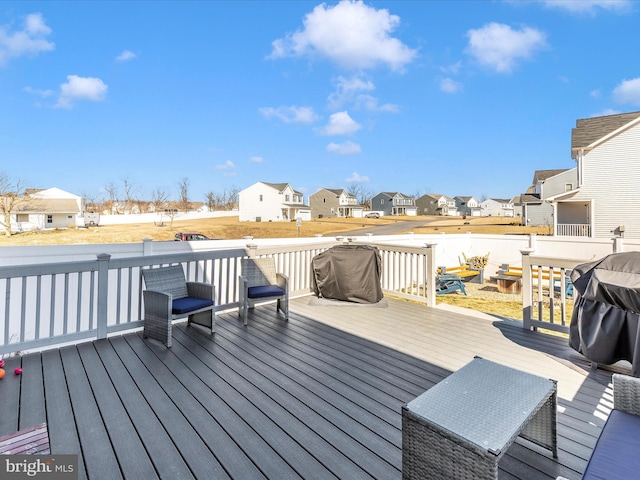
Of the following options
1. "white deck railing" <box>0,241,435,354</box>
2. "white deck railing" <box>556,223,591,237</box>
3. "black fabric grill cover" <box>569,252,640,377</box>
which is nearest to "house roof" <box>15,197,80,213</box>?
"white deck railing" <box>0,241,435,354</box>

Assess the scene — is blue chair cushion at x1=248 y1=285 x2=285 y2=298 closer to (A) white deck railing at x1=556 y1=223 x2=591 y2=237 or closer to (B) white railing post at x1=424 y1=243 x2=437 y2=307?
(B) white railing post at x1=424 y1=243 x2=437 y2=307

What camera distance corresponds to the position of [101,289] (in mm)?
3689

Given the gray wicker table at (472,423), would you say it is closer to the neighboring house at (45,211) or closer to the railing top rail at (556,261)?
the railing top rail at (556,261)

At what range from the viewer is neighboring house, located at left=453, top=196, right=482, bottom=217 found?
66.1m

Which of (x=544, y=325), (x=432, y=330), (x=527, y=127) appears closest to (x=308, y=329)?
(x=432, y=330)

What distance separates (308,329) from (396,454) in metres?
2.42

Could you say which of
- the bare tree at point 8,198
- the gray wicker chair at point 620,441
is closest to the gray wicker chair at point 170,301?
the gray wicker chair at point 620,441

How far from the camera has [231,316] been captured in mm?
4777

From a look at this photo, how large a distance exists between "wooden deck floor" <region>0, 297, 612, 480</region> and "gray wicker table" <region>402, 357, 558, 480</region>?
343mm

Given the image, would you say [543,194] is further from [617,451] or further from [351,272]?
[617,451]

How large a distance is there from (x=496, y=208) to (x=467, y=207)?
20.1 ft

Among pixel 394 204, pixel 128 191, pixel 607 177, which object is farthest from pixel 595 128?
pixel 128 191

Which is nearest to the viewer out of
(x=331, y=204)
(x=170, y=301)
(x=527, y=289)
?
(x=170, y=301)

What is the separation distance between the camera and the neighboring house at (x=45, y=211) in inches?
1049
